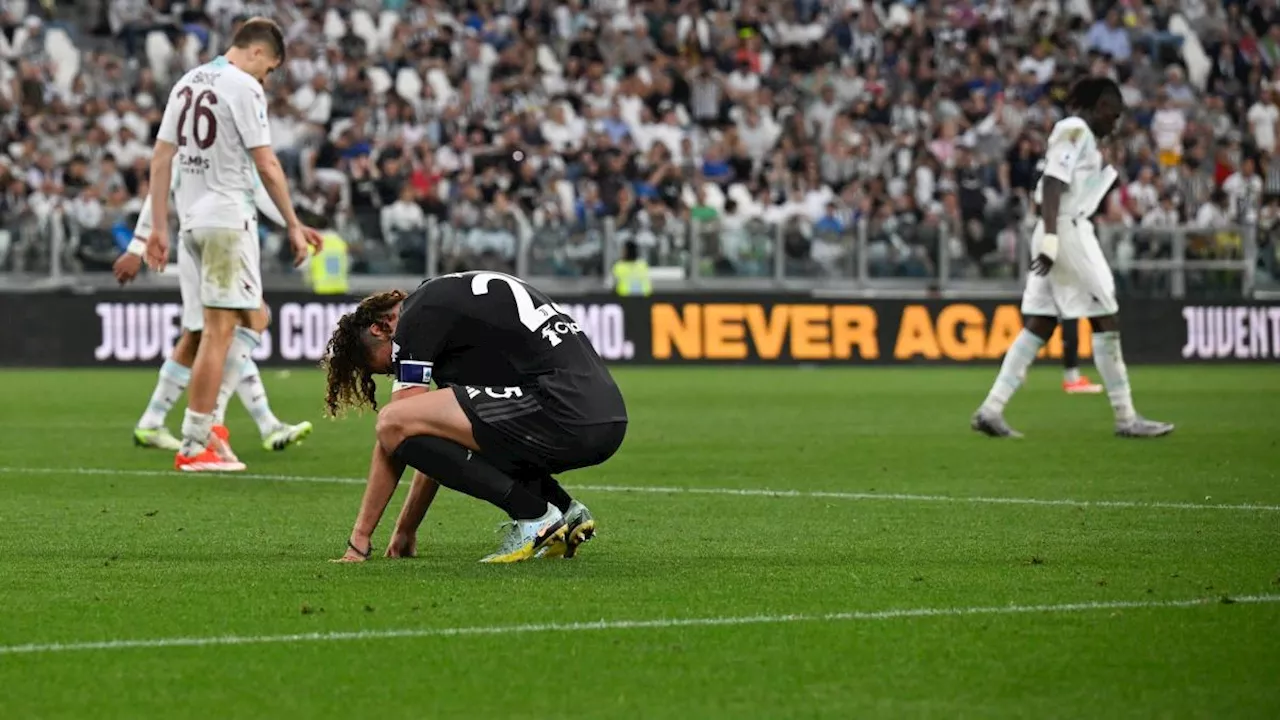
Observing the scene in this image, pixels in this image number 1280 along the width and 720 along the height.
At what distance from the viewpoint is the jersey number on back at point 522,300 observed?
7.58 meters

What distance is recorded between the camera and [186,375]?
43.0ft

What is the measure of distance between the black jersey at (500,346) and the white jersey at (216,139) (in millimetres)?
4635

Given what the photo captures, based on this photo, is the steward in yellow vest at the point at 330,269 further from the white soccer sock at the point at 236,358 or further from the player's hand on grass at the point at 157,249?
the player's hand on grass at the point at 157,249

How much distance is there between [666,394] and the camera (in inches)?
829

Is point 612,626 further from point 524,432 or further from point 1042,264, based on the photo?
point 1042,264

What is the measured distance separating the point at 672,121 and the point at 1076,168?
15.7 m

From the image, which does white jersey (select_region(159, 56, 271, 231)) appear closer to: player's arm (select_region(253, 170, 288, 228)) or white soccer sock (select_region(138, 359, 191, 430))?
player's arm (select_region(253, 170, 288, 228))

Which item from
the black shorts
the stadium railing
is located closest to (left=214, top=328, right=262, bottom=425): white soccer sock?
the black shorts

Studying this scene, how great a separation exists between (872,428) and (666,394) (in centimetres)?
516

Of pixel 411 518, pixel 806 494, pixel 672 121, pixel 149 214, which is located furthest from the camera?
pixel 672 121

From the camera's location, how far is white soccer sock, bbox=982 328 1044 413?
577 inches

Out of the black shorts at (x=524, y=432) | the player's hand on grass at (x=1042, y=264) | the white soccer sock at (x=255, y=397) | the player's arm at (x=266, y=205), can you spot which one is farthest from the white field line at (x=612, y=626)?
the player's hand on grass at (x=1042, y=264)

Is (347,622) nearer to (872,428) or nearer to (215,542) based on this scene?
(215,542)

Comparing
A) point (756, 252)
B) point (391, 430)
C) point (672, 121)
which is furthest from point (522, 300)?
point (672, 121)
